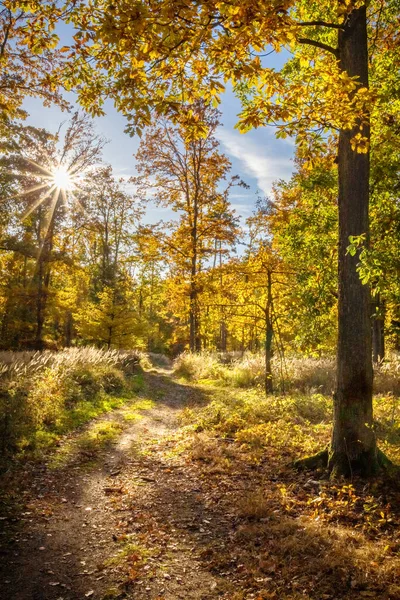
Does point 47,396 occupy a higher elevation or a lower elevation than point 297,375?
higher

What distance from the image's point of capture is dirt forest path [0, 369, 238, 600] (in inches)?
131

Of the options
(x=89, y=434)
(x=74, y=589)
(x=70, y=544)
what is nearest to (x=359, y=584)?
(x=74, y=589)

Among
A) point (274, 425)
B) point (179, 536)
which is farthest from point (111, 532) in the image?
point (274, 425)

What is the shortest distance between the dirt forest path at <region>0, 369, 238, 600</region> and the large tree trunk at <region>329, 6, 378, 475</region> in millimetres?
2137

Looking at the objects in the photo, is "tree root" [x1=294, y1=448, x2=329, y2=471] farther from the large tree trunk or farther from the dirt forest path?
the dirt forest path

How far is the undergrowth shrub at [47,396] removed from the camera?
22.1 feet

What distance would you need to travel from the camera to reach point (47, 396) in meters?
8.46

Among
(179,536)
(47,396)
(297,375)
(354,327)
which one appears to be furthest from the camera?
(297,375)

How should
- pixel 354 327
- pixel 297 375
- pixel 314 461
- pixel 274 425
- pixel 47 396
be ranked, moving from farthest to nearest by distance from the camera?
pixel 297 375 → pixel 47 396 → pixel 274 425 → pixel 314 461 → pixel 354 327

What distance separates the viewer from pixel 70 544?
399 cm

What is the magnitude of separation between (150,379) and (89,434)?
10.2 metres

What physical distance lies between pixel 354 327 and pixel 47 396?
679 centimetres

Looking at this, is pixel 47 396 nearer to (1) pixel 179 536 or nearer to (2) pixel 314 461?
(1) pixel 179 536

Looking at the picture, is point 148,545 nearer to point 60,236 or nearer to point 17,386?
point 17,386
